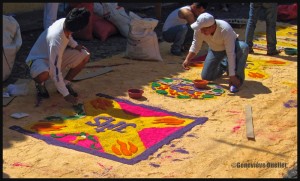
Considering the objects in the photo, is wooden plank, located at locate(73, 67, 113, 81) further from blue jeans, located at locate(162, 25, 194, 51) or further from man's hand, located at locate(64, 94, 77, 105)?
blue jeans, located at locate(162, 25, 194, 51)

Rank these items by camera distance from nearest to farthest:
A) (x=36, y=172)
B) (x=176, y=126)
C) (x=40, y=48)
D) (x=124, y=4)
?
(x=36, y=172)
(x=176, y=126)
(x=40, y=48)
(x=124, y=4)

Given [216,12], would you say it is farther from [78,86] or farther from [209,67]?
[78,86]

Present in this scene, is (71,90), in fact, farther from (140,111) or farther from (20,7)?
(20,7)

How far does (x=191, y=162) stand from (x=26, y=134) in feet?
5.33

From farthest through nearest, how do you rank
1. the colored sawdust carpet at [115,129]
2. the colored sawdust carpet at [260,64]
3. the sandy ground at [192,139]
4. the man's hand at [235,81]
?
the colored sawdust carpet at [260,64] → the man's hand at [235,81] → the colored sawdust carpet at [115,129] → the sandy ground at [192,139]

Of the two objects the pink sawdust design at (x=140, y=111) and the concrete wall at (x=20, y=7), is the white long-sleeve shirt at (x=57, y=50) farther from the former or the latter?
the concrete wall at (x=20, y=7)

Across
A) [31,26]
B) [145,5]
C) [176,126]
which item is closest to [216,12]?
[145,5]

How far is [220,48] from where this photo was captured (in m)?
6.62

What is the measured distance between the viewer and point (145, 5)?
13055 millimetres

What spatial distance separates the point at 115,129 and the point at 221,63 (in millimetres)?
2465

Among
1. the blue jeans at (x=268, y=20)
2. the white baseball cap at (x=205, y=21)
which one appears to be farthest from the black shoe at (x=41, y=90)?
the blue jeans at (x=268, y=20)

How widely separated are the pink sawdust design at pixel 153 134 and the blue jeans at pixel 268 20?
3786 mm

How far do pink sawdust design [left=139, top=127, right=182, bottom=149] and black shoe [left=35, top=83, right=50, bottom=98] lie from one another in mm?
1464

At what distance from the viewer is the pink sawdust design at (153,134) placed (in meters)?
4.74
